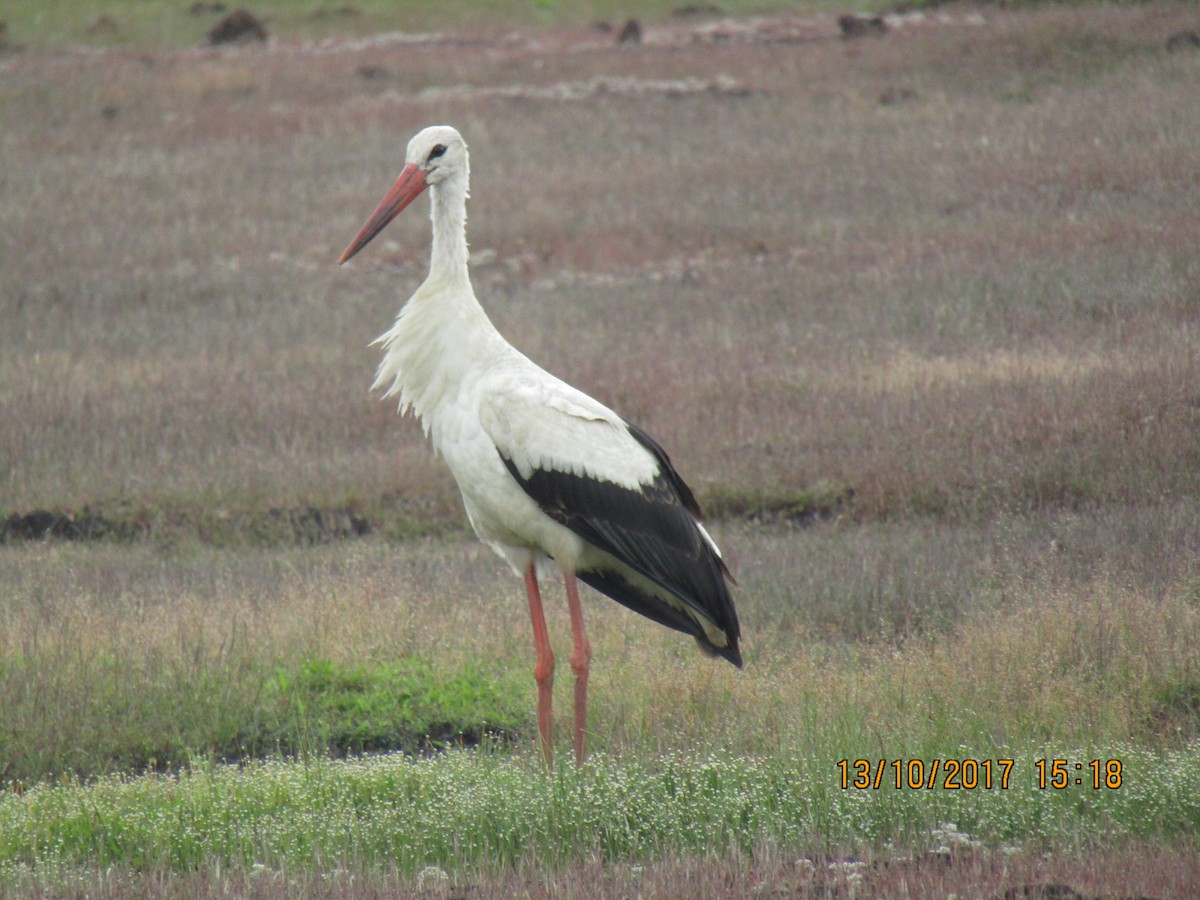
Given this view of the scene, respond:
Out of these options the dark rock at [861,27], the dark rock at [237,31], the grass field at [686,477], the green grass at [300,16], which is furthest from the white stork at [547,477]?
the green grass at [300,16]

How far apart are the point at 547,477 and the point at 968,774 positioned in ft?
6.58

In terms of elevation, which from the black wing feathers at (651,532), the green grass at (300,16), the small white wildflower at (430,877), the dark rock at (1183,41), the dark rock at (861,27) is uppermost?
the green grass at (300,16)

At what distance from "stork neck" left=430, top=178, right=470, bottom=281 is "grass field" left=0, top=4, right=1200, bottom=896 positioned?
1.80 metres

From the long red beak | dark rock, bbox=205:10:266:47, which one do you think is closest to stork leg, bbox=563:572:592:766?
the long red beak

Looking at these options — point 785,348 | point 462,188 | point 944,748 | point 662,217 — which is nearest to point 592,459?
point 462,188

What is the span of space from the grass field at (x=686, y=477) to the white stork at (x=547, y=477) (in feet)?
1.53

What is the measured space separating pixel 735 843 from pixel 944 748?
3.73 feet

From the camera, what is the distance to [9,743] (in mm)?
5859

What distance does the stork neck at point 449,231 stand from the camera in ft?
20.1

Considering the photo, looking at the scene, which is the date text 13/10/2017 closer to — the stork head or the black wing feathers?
the black wing feathers

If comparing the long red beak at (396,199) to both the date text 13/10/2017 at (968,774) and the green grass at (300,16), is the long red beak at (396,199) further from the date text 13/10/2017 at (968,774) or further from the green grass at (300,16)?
the green grass at (300,16)

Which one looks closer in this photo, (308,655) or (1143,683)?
(1143,683)

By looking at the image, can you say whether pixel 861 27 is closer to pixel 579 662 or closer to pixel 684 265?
pixel 684 265

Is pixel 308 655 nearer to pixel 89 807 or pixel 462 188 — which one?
pixel 89 807
